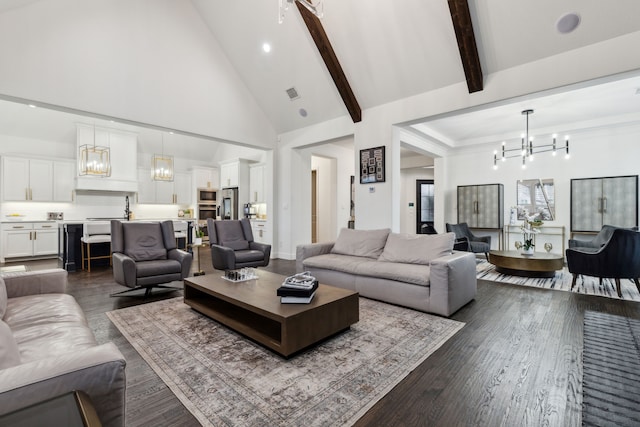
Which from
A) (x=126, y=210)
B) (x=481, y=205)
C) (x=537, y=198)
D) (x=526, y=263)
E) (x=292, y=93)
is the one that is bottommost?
(x=526, y=263)

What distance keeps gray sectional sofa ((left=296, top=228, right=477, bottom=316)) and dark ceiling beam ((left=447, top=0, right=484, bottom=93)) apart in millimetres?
2163

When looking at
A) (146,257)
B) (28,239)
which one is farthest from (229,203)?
(146,257)

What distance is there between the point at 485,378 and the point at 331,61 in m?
4.67

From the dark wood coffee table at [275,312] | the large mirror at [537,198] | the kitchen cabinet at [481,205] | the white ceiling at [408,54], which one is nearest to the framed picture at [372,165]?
the white ceiling at [408,54]

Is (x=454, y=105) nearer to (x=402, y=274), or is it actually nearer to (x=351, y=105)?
(x=351, y=105)

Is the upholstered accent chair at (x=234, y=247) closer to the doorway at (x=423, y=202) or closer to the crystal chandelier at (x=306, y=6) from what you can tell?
the crystal chandelier at (x=306, y=6)

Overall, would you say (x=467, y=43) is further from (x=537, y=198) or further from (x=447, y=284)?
(x=537, y=198)

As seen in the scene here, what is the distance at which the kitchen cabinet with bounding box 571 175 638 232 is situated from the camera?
5633 mm

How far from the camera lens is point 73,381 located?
38.9 inches

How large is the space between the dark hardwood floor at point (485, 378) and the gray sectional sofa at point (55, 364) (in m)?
0.55

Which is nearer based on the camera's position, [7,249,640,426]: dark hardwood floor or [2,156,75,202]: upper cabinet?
[7,249,640,426]: dark hardwood floor

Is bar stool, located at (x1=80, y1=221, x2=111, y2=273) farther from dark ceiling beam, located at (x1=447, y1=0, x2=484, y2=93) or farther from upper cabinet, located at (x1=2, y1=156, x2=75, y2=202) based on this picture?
dark ceiling beam, located at (x1=447, y1=0, x2=484, y2=93)

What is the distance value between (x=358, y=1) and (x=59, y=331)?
475 cm

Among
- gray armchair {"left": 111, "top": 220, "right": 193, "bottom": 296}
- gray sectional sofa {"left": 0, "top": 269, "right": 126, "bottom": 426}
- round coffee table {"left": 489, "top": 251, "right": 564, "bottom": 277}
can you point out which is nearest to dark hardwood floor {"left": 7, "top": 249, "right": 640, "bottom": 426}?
gray armchair {"left": 111, "top": 220, "right": 193, "bottom": 296}
